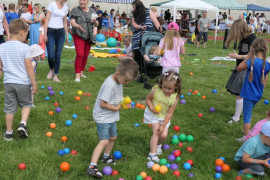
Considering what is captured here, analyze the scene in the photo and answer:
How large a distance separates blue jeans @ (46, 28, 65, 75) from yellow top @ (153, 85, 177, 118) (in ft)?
14.7

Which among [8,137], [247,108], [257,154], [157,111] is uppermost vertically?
[157,111]

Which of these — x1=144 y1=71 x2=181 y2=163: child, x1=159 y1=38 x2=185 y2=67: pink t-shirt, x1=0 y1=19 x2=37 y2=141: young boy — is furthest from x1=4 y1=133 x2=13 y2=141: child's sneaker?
x1=159 y1=38 x2=185 y2=67: pink t-shirt

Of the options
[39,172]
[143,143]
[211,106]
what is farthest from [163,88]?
[211,106]

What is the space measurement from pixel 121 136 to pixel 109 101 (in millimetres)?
1424

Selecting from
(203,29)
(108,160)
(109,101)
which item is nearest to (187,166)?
(108,160)

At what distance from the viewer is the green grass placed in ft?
12.6

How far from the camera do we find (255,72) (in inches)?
183

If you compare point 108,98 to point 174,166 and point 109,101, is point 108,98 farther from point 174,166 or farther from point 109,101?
point 174,166

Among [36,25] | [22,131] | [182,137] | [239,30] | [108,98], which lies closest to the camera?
[108,98]

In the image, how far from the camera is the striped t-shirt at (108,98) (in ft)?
11.6

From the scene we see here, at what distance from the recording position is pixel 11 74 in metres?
4.29

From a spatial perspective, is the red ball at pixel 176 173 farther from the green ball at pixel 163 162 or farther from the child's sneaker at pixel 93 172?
the child's sneaker at pixel 93 172

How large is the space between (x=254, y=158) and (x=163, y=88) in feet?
4.93

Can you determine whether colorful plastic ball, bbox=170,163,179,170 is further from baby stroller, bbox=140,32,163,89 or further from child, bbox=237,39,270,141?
baby stroller, bbox=140,32,163,89
